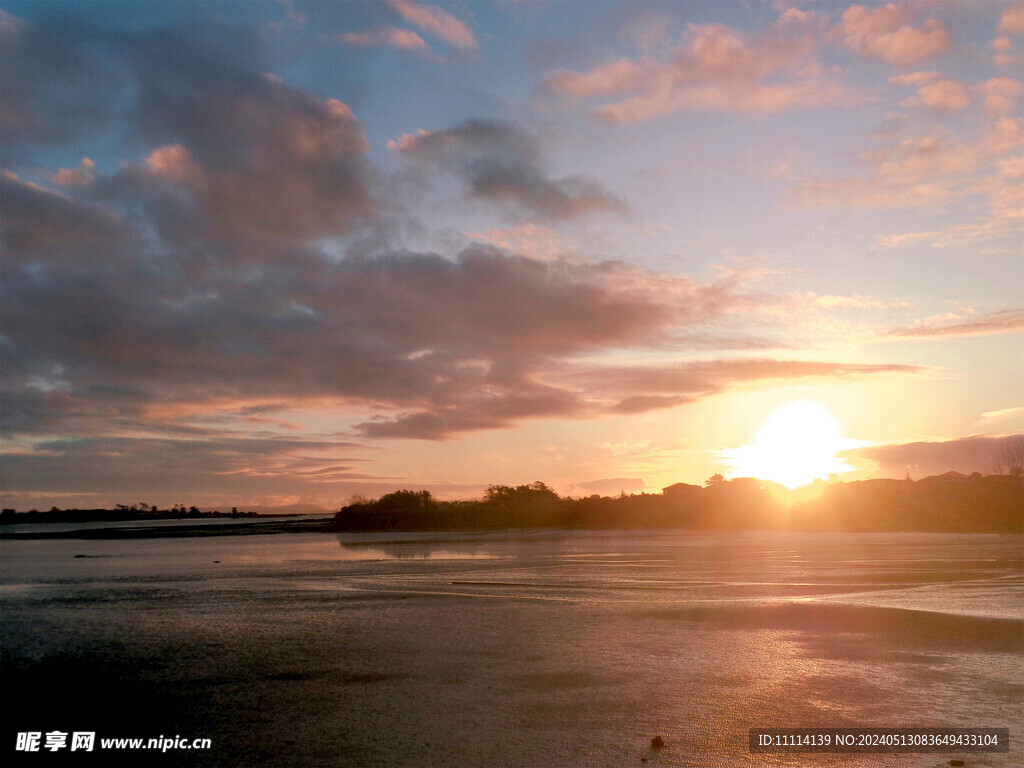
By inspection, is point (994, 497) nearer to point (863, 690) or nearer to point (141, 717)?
point (863, 690)

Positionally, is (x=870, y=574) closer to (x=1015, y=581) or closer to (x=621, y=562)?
(x=1015, y=581)

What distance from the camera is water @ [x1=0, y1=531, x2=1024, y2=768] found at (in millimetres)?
9984

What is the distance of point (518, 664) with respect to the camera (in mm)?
13992

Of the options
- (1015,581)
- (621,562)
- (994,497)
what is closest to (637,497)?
(994,497)

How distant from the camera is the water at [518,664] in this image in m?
9.98

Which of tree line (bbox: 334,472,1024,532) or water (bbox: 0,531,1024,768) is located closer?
water (bbox: 0,531,1024,768)

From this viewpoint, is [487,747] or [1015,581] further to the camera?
[1015,581]

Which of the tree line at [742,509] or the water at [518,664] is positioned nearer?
the water at [518,664]

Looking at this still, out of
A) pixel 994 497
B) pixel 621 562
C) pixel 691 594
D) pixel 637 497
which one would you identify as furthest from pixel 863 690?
pixel 637 497

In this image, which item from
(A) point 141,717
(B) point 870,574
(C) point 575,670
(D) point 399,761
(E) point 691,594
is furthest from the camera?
(B) point 870,574

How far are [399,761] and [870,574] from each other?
24.2 meters

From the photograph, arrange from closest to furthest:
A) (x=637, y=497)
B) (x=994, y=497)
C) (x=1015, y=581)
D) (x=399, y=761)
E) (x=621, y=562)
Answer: (x=399, y=761) < (x=1015, y=581) < (x=621, y=562) < (x=994, y=497) < (x=637, y=497)

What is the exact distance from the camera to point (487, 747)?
9633mm

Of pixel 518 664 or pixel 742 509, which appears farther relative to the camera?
pixel 742 509
